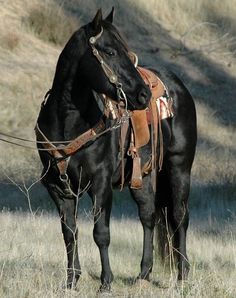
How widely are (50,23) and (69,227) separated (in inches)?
790

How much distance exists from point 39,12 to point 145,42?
4.18 metres

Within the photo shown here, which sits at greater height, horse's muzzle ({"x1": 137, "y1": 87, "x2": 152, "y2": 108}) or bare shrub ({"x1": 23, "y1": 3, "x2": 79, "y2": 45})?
horse's muzzle ({"x1": 137, "y1": 87, "x2": 152, "y2": 108})

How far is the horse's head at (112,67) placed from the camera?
7.67 meters

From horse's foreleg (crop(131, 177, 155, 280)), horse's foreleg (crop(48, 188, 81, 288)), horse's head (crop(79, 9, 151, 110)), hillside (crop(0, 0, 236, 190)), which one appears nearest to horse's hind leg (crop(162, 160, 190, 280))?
horse's foreleg (crop(131, 177, 155, 280))

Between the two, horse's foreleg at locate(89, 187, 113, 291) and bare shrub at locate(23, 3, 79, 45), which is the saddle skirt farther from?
bare shrub at locate(23, 3, 79, 45)

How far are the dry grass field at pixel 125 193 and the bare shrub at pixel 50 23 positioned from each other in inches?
1.1

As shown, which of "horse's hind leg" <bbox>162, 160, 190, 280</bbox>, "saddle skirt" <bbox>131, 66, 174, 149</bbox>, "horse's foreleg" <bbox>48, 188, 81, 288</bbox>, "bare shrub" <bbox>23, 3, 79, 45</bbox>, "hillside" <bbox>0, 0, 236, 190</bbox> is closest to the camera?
"horse's foreleg" <bbox>48, 188, 81, 288</bbox>

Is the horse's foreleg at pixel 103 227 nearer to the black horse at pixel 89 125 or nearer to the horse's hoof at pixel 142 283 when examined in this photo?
the black horse at pixel 89 125

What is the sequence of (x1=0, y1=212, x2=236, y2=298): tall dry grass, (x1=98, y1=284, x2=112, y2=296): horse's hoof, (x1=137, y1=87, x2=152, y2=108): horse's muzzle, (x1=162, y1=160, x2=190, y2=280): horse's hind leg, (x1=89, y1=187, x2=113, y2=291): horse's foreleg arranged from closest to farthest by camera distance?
(x1=0, y1=212, x2=236, y2=298): tall dry grass → (x1=137, y1=87, x2=152, y2=108): horse's muzzle → (x1=98, y1=284, x2=112, y2=296): horse's hoof → (x1=89, y1=187, x2=113, y2=291): horse's foreleg → (x1=162, y1=160, x2=190, y2=280): horse's hind leg

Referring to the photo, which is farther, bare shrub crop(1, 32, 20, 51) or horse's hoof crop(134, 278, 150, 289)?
bare shrub crop(1, 32, 20, 51)

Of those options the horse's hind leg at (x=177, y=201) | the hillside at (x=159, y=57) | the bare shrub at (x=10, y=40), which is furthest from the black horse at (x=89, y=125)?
the bare shrub at (x=10, y=40)

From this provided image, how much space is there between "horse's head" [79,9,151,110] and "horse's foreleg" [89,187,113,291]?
2.76 feet

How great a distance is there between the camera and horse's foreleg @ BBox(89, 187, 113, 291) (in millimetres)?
8086

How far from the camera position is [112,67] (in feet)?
25.3
